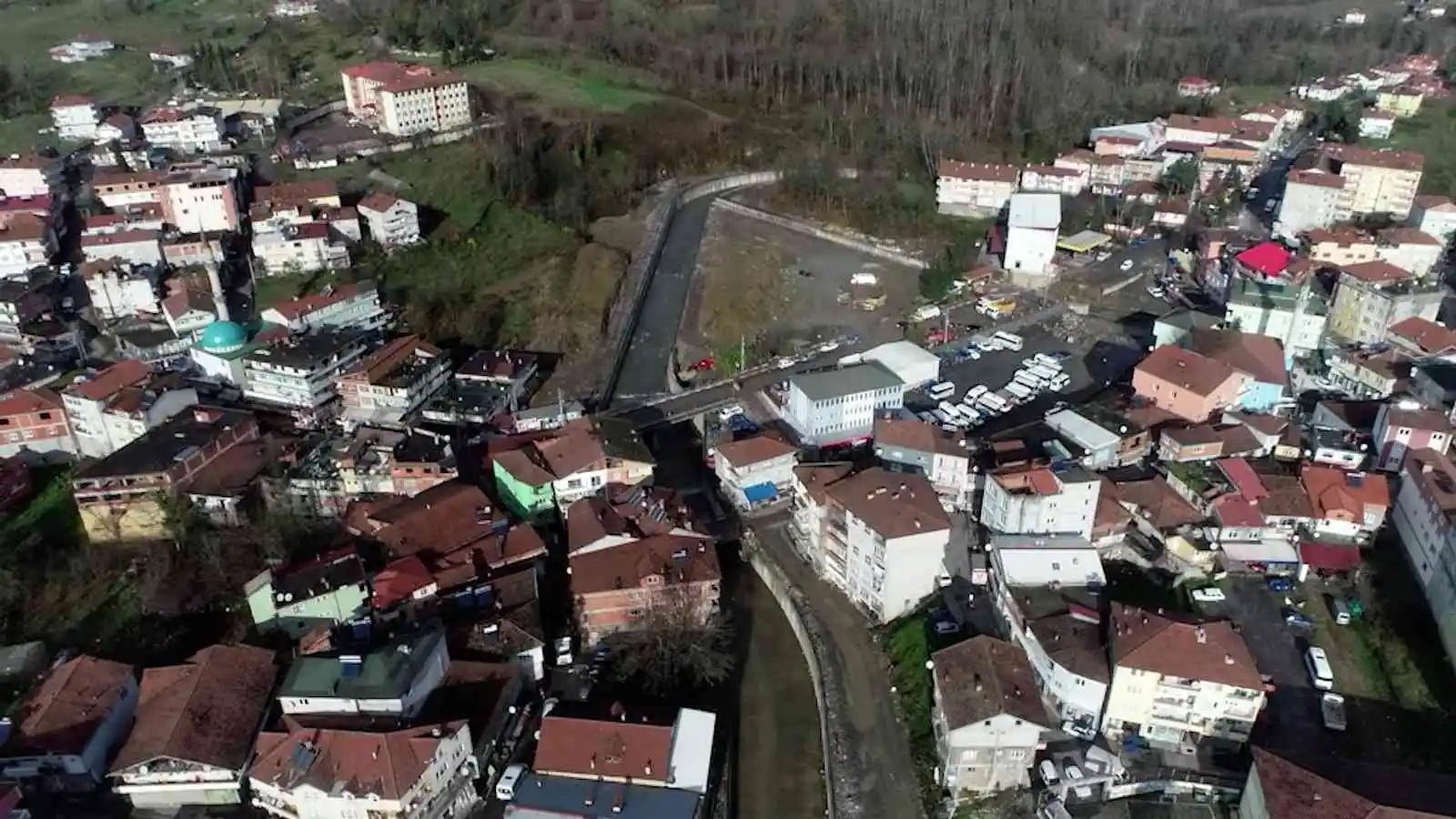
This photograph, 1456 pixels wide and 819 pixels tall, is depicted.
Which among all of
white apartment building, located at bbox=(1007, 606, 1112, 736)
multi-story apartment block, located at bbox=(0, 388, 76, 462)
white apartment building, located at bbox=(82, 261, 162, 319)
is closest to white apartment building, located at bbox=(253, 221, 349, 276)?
white apartment building, located at bbox=(82, 261, 162, 319)

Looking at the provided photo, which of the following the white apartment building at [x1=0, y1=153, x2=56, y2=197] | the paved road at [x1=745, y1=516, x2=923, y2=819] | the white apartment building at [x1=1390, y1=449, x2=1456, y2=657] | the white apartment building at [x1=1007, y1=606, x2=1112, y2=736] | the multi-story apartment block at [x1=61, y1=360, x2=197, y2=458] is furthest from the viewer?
the white apartment building at [x1=0, y1=153, x2=56, y2=197]

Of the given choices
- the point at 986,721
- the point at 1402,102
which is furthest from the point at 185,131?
the point at 1402,102

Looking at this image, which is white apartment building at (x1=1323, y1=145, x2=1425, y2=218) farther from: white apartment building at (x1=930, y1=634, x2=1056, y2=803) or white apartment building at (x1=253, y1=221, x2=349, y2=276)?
white apartment building at (x1=253, y1=221, x2=349, y2=276)

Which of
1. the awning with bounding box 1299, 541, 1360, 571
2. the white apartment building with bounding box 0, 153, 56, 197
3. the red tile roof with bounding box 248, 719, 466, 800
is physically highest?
the white apartment building with bounding box 0, 153, 56, 197

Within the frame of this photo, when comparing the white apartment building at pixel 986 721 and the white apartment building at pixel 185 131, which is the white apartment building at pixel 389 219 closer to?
the white apartment building at pixel 185 131

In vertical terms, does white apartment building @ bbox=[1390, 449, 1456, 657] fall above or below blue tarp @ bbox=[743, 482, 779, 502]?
above

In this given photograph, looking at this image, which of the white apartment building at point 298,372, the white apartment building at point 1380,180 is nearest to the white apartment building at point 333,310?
the white apartment building at point 298,372
